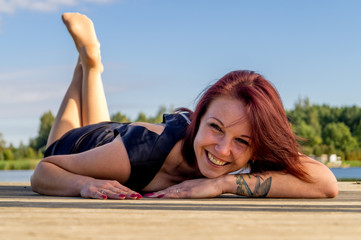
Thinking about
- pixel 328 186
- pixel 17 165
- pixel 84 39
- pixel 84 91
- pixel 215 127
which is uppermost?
pixel 84 39

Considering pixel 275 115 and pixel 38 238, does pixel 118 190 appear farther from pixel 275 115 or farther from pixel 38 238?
pixel 38 238

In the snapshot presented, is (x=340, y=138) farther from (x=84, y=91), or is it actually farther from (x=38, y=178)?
(x=38, y=178)

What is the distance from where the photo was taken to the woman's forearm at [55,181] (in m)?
2.91

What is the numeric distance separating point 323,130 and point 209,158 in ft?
141

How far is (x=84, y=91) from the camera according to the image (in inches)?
204

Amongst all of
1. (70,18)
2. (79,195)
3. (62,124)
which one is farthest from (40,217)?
(70,18)

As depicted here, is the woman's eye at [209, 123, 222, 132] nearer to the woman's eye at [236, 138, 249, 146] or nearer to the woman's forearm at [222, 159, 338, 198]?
the woman's eye at [236, 138, 249, 146]

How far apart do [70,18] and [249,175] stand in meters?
3.23

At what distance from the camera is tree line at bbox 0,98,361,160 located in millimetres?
34000

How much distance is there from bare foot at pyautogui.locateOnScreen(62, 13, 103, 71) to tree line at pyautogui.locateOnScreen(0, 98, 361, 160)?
1067 inches

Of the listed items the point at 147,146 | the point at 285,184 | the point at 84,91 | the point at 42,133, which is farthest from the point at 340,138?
the point at 147,146

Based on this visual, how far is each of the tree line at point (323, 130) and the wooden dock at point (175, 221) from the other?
98.6ft

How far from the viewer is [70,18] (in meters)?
5.25

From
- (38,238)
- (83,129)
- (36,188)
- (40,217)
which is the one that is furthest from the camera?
(83,129)
